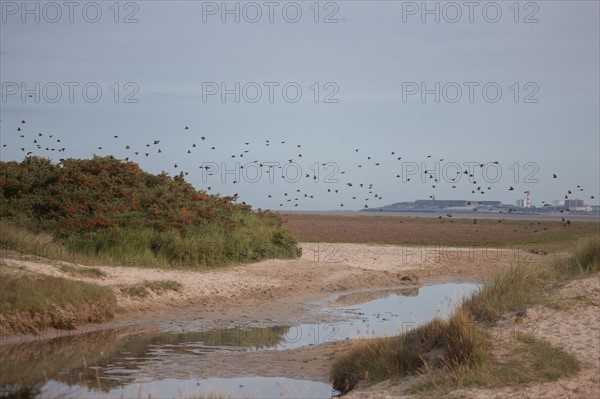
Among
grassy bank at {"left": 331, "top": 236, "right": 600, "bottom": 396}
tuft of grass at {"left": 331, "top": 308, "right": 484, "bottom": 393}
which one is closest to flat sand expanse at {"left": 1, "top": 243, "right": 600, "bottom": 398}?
grassy bank at {"left": 331, "top": 236, "right": 600, "bottom": 396}

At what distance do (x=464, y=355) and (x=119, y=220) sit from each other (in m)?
16.0

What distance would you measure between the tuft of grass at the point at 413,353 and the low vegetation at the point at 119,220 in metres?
11.2

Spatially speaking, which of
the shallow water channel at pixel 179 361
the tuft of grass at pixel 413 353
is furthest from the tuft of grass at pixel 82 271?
the tuft of grass at pixel 413 353

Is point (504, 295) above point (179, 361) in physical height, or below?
above

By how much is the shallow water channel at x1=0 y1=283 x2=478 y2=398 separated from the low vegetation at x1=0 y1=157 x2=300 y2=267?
6.57 m

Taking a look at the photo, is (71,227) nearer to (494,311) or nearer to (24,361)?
(24,361)

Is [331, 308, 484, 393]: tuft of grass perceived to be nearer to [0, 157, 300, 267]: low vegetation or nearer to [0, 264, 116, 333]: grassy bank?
[0, 264, 116, 333]: grassy bank

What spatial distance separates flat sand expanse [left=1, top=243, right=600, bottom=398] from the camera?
1104 centimetres

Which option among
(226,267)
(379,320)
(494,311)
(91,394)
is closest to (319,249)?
(226,267)

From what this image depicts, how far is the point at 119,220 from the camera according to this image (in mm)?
24344

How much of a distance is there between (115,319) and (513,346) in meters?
9.34

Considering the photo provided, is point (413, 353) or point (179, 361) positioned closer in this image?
point (413, 353)

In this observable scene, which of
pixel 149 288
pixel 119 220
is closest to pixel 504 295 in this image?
pixel 149 288

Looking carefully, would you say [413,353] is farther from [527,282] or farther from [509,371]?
[527,282]
